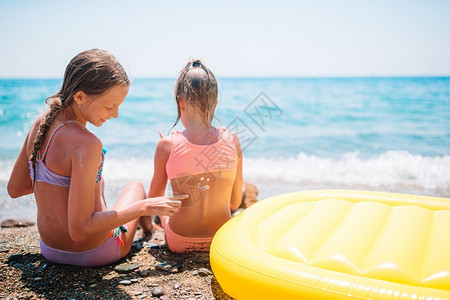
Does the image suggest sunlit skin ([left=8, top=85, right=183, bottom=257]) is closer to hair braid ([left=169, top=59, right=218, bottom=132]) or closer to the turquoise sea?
the turquoise sea

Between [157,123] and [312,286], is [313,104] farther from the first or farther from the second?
[312,286]

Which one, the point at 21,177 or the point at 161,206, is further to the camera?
the point at 21,177

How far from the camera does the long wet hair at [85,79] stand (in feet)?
6.71

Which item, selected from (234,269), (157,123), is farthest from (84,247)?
(157,123)

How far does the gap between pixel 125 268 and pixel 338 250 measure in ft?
4.63

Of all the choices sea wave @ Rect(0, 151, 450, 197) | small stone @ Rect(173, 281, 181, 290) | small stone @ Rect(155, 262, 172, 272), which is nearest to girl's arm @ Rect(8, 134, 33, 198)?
small stone @ Rect(155, 262, 172, 272)

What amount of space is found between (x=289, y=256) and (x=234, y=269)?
0.31 m

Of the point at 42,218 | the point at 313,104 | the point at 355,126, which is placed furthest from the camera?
the point at 313,104

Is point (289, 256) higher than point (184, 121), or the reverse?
point (184, 121)

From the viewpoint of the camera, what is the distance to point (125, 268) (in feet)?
8.21

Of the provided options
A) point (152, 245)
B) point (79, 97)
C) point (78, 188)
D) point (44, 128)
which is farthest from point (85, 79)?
point (152, 245)

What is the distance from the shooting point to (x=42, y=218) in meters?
2.30

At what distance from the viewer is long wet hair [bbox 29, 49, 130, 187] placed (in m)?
2.04

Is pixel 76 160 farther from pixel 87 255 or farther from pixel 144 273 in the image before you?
pixel 144 273
